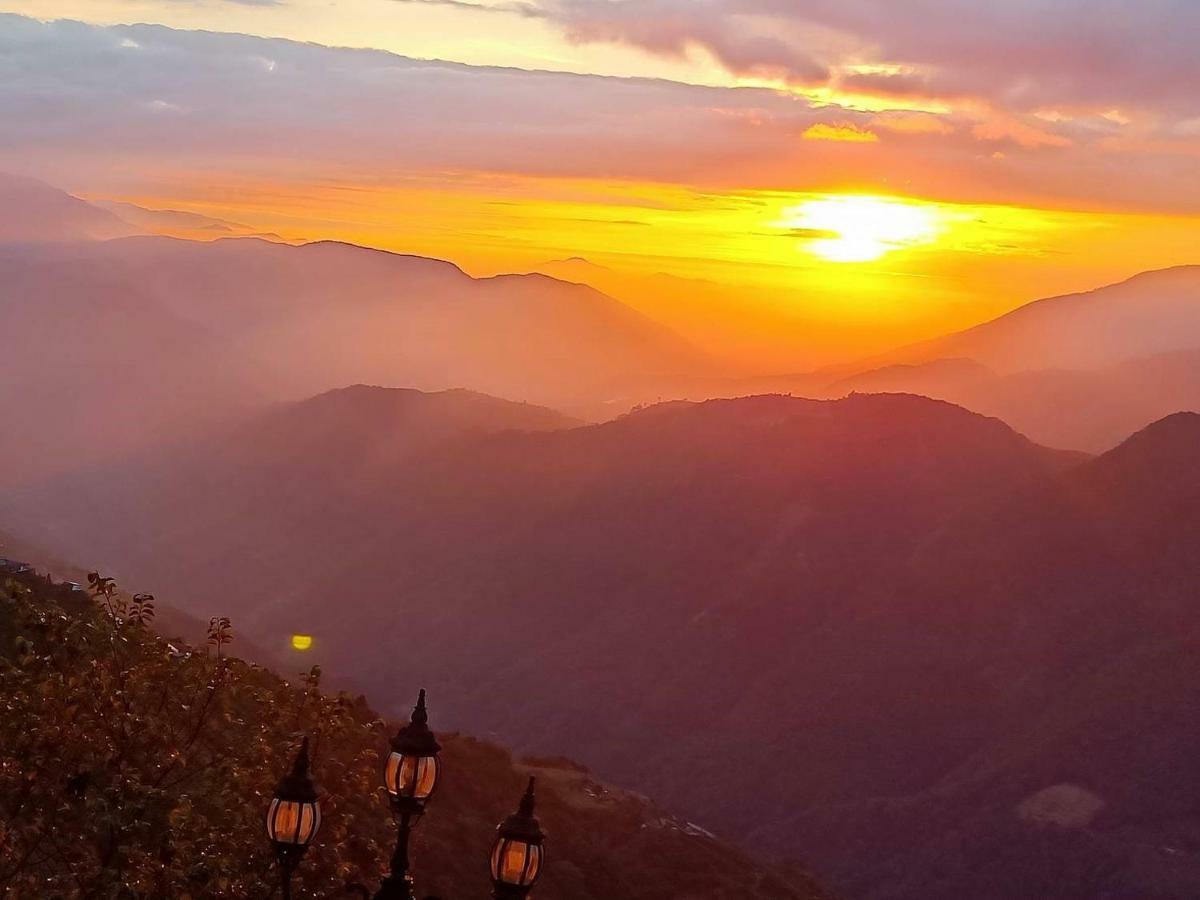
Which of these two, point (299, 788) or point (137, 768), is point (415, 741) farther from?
point (137, 768)

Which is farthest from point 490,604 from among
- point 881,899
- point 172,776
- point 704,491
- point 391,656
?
point 172,776

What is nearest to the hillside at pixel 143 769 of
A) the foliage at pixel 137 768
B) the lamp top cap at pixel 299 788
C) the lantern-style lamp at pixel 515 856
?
the foliage at pixel 137 768

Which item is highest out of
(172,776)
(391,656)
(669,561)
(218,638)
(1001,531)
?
(218,638)

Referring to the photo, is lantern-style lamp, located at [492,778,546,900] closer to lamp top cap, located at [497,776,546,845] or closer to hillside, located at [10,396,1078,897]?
lamp top cap, located at [497,776,546,845]

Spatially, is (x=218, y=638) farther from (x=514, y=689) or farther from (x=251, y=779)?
(x=514, y=689)

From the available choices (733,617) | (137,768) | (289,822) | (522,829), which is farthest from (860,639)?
(289,822)

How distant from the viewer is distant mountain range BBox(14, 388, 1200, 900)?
11319 cm

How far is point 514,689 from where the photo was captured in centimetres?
15700

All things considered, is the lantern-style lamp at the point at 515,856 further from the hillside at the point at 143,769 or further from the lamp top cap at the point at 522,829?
the hillside at the point at 143,769

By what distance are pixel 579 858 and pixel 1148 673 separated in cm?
7612

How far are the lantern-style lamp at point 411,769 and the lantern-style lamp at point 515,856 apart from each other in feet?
3.24

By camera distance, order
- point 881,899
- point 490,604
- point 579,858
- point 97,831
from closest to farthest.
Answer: point 97,831 → point 579,858 → point 881,899 → point 490,604

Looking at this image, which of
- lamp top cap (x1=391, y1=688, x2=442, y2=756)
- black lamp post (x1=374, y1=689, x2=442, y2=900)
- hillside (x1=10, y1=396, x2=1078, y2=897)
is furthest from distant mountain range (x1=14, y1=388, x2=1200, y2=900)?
lamp top cap (x1=391, y1=688, x2=442, y2=756)

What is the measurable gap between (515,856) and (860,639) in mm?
143784
